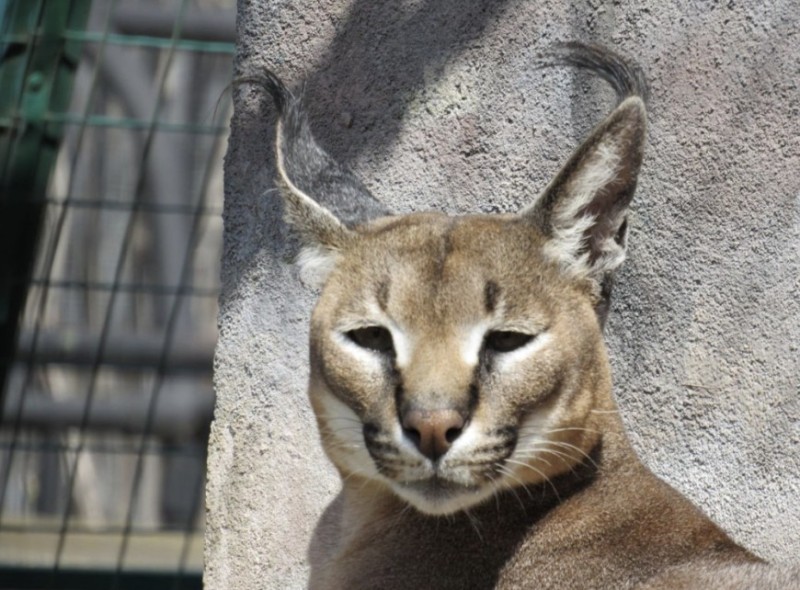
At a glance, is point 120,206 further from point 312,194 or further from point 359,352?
point 359,352

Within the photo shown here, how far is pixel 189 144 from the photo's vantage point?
27.8 feet

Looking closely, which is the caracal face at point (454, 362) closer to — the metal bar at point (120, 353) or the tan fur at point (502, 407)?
the tan fur at point (502, 407)

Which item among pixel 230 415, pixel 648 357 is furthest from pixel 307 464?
pixel 648 357

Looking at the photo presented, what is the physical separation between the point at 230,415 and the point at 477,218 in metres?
1.14

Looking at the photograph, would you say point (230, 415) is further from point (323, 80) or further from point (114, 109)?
point (114, 109)

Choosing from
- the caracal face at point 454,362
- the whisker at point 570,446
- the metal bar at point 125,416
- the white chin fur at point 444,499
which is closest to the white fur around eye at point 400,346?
the caracal face at point 454,362

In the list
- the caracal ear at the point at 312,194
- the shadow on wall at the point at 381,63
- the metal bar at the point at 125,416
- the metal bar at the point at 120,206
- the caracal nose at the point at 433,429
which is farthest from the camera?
the metal bar at the point at 125,416

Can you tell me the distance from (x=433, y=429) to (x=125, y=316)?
7.70m

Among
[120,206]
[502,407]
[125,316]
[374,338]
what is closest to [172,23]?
[120,206]

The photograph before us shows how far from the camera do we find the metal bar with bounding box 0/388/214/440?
20.6ft

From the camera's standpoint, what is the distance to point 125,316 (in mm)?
10547

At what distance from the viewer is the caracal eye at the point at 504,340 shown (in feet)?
10.7

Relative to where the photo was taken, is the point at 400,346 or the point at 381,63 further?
the point at 381,63

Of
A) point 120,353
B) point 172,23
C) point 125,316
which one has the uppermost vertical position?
point 172,23
